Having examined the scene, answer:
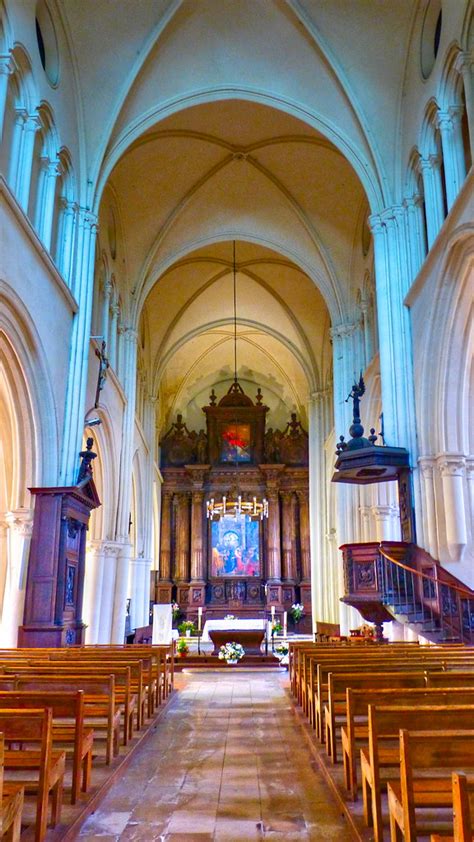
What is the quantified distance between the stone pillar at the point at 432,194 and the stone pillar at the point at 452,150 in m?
0.91

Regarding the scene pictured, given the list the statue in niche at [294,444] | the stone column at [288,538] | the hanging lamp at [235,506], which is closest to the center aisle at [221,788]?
the hanging lamp at [235,506]

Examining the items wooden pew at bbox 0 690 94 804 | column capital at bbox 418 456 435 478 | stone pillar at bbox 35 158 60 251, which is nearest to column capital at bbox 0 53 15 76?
stone pillar at bbox 35 158 60 251

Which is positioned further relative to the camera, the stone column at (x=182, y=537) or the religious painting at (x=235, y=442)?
the religious painting at (x=235, y=442)

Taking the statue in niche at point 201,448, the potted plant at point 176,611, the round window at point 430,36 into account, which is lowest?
the potted plant at point 176,611

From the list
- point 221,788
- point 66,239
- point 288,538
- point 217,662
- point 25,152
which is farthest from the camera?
point 288,538

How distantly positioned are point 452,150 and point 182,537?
68.6ft

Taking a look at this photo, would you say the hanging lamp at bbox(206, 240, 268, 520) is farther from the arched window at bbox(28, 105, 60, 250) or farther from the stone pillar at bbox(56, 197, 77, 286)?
the arched window at bbox(28, 105, 60, 250)

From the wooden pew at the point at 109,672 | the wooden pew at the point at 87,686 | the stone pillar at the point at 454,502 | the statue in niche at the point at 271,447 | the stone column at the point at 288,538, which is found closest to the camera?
the wooden pew at the point at 87,686

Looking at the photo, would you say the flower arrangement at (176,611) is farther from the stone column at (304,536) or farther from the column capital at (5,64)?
the column capital at (5,64)

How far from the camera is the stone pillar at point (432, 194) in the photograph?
12562 millimetres

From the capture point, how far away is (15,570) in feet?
35.6

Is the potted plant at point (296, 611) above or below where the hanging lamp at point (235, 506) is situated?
below

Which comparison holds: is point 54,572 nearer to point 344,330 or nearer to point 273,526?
point 344,330

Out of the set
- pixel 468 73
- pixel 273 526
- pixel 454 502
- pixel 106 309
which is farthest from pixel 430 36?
pixel 273 526
